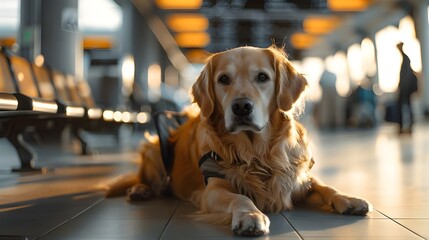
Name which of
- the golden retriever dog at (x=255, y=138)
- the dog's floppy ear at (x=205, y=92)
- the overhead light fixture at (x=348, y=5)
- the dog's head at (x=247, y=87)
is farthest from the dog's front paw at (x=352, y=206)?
the overhead light fixture at (x=348, y=5)

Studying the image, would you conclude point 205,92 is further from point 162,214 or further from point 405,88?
point 405,88

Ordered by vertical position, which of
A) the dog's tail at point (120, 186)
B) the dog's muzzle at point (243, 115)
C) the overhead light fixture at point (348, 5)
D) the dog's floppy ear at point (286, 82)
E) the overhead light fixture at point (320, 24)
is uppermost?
the overhead light fixture at point (348, 5)

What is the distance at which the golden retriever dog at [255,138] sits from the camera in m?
3.01

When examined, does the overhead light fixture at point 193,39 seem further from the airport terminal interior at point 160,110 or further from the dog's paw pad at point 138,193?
the dog's paw pad at point 138,193

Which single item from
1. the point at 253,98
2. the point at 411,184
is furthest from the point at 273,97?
the point at 411,184

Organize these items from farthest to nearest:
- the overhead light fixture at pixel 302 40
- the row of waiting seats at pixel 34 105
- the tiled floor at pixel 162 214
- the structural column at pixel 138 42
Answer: the overhead light fixture at pixel 302 40, the structural column at pixel 138 42, the row of waiting seats at pixel 34 105, the tiled floor at pixel 162 214

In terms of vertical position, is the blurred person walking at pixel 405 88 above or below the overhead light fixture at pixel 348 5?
below

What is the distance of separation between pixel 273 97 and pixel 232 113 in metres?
0.38

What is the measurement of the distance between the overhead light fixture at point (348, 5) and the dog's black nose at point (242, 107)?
1777 centimetres

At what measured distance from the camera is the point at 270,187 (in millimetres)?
3102

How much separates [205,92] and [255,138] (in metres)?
0.48

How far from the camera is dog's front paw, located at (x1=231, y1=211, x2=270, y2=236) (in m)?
2.37

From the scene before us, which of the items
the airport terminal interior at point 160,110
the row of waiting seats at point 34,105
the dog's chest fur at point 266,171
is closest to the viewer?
the airport terminal interior at point 160,110

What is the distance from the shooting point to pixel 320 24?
24.6 meters
